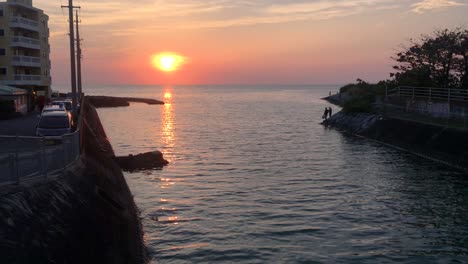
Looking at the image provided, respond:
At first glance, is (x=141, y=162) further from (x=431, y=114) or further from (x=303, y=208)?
(x=431, y=114)

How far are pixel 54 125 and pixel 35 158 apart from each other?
14.7 metres

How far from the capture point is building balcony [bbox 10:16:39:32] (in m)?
73.4

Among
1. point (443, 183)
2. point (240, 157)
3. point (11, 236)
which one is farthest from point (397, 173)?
point (11, 236)

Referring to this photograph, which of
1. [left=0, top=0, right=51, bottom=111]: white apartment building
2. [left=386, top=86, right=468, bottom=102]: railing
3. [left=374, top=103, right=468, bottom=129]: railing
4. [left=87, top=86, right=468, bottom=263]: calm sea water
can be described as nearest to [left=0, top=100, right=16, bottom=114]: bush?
[left=87, top=86, right=468, bottom=263]: calm sea water

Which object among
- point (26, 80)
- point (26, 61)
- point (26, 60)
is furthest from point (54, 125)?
point (26, 60)

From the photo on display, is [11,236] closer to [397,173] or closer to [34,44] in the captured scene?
[397,173]

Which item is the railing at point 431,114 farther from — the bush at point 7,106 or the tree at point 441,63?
the bush at point 7,106

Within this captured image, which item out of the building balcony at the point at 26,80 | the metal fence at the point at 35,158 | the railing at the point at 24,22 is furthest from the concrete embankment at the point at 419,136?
the railing at the point at 24,22

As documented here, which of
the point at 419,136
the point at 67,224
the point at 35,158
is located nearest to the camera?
the point at 67,224

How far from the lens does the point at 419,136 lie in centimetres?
4212

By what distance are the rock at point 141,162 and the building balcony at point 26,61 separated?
4780cm

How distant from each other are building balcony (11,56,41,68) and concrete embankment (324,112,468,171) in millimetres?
50148

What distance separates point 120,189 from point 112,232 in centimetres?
804

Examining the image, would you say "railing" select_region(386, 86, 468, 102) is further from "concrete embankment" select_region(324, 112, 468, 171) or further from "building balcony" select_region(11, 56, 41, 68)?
"building balcony" select_region(11, 56, 41, 68)
